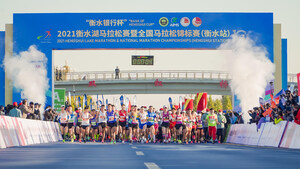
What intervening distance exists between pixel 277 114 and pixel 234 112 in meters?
8.76

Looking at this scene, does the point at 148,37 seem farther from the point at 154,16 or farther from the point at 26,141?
the point at 26,141

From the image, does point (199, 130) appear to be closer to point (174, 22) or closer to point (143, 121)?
point (143, 121)

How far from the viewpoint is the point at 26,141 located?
2227 centimetres

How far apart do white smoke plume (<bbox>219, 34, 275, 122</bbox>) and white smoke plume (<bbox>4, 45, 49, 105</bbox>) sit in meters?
10.4

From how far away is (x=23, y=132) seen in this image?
22.0 metres

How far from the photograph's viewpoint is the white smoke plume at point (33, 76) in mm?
39281

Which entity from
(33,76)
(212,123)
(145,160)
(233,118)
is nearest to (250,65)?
(233,118)

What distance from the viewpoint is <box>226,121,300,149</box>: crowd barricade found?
18938 millimetres

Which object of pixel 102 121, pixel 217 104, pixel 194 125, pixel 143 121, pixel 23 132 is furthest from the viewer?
pixel 217 104

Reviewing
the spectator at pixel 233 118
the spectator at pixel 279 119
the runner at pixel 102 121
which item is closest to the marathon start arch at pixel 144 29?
the spectator at pixel 233 118

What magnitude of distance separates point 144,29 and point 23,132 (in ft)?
58.9

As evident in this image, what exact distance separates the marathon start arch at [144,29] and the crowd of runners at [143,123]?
30.9 ft

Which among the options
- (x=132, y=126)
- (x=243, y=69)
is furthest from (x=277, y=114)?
(x=243, y=69)

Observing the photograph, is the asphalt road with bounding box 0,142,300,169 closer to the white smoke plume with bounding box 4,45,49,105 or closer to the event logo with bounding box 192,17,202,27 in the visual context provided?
the event logo with bounding box 192,17,202,27
